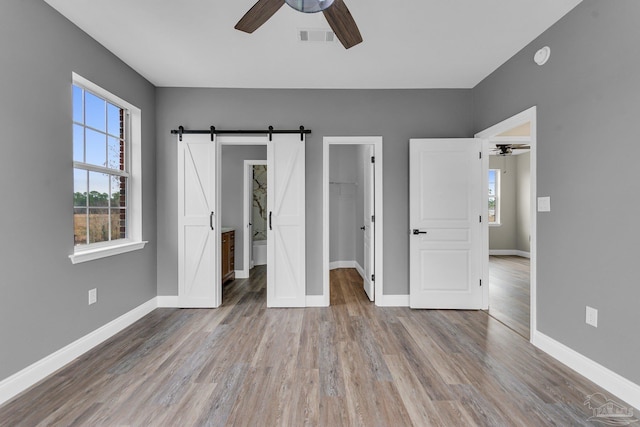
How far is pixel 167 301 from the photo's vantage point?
3.60 m

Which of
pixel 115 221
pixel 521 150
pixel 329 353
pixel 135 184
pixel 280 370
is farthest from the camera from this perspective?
pixel 521 150

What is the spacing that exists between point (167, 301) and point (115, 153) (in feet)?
6.07

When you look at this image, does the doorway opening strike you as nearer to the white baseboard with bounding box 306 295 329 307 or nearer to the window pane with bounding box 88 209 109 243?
the white baseboard with bounding box 306 295 329 307

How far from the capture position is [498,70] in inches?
123

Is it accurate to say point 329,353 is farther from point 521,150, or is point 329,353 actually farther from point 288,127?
point 521,150

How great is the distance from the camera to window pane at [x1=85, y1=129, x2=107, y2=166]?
265 cm

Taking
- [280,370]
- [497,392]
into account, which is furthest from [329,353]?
[497,392]

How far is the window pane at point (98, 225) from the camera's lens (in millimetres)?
2699

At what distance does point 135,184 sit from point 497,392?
389cm

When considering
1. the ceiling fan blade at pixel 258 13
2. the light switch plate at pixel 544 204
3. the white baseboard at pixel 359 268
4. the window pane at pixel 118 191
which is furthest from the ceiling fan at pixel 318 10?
the white baseboard at pixel 359 268

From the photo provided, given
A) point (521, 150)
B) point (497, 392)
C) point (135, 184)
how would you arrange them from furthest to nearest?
point (521, 150), point (135, 184), point (497, 392)

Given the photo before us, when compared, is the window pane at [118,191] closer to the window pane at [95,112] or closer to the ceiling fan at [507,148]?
the window pane at [95,112]

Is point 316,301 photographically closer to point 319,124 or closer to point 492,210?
point 319,124

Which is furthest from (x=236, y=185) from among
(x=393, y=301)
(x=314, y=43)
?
(x=393, y=301)
